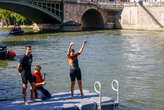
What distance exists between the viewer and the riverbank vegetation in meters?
A: 92.6

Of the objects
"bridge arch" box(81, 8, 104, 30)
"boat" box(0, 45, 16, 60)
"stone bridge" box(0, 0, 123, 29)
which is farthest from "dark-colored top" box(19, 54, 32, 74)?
"bridge arch" box(81, 8, 104, 30)

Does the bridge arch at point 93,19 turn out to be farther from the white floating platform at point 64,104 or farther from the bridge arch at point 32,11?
the white floating platform at point 64,104

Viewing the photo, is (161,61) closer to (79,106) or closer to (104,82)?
(104,82)

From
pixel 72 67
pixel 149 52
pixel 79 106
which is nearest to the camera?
pixel 79 106

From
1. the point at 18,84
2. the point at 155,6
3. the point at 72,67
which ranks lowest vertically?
the point at 18,84

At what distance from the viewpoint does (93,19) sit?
3147 inches

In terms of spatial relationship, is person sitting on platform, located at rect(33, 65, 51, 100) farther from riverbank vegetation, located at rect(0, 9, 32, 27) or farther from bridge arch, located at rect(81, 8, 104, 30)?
riverbank vegetation, located at rect(0, 9, 32, 27)

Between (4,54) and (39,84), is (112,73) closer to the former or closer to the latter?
(39,84)

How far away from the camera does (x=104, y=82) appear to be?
64.3ft

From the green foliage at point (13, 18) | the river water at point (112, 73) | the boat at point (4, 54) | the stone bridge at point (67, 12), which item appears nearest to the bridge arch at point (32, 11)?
the stone bridge at point (67, 12)

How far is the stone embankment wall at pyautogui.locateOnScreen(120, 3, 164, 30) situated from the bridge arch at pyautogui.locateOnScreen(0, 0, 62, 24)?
49.6 ft

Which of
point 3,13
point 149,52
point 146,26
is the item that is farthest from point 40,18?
point 149,52

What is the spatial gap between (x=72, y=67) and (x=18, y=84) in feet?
24.2

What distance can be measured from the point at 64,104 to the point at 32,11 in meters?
53.5
